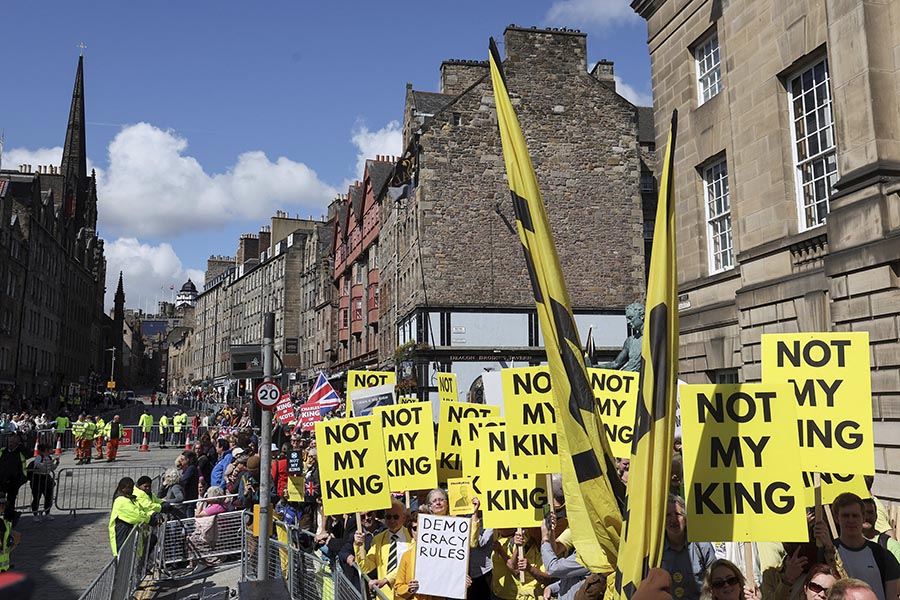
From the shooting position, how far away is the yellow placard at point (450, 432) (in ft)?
30.4

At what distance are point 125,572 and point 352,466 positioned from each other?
11.0ft

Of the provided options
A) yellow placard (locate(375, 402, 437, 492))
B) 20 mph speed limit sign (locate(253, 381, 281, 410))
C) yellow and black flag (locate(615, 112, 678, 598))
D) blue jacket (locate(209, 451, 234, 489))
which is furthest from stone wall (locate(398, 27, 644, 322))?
yellow and black flag (locate(615, 112, 678, 598))

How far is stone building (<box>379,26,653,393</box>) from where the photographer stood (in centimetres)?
2986

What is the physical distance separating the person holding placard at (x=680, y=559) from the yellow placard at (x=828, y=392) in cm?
141

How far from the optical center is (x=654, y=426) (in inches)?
154

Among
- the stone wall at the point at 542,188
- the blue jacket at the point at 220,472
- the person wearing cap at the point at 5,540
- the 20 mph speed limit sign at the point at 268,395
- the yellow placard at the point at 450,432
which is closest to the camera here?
the person wearing cap at the point at 5,540

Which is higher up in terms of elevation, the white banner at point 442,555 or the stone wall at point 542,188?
the stone wall at point 542,188

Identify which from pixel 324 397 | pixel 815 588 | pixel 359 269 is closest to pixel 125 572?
pixel 815 588

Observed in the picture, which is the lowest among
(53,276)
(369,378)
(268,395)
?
(268,395)

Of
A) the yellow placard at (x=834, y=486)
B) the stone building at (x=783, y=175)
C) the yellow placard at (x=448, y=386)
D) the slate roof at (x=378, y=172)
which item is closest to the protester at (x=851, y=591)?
the yellow placard at (x=834, y=486)

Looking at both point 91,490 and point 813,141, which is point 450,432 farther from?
point 91,490

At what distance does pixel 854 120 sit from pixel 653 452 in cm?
844

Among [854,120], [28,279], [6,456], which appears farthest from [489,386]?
[28,279]

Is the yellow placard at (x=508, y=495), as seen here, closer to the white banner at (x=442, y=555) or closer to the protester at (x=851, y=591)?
the white banner at (x=442, y=555)
